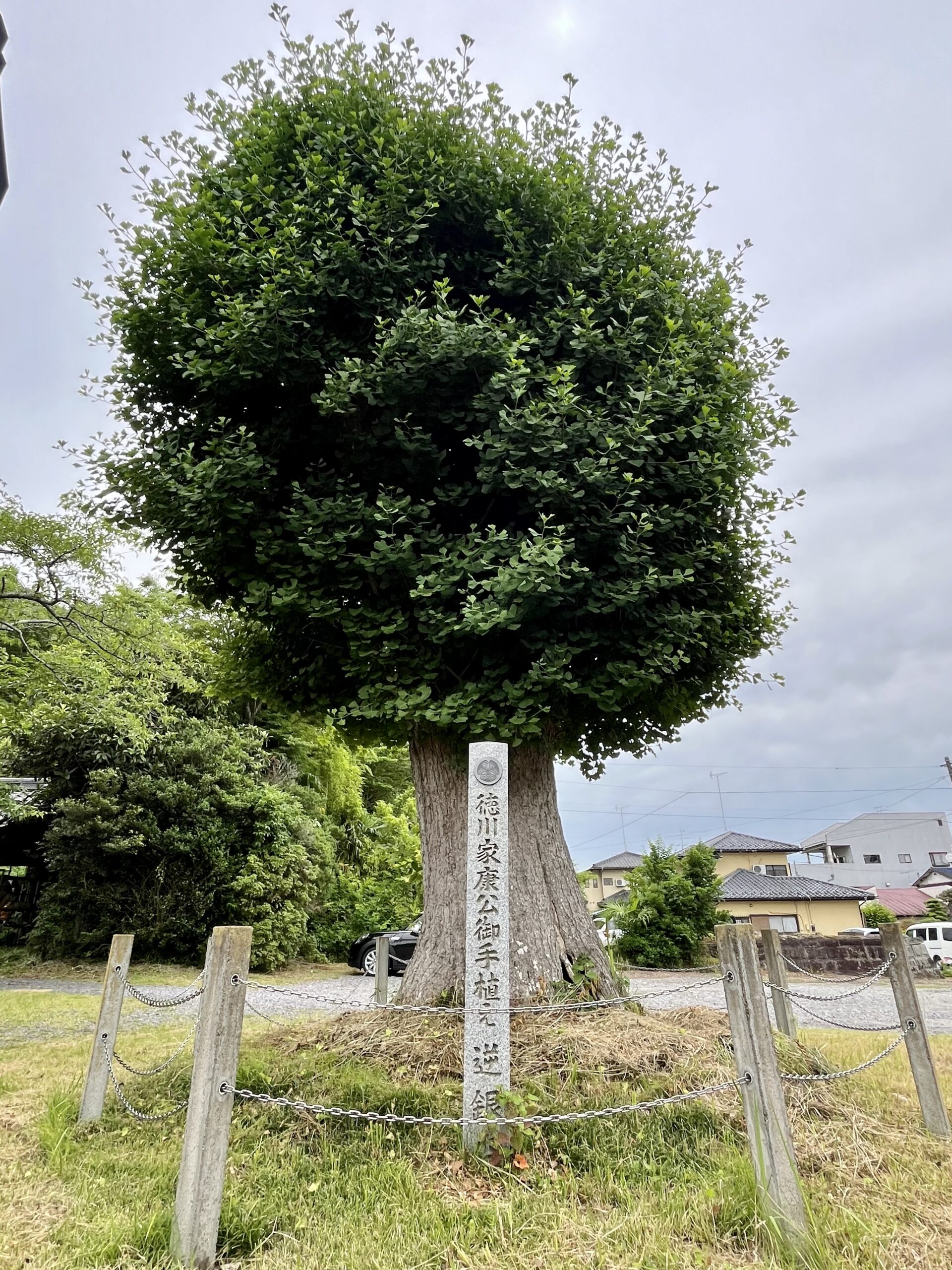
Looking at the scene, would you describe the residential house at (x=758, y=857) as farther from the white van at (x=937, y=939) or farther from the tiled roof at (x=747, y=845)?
the white van at (x=937, y=939)

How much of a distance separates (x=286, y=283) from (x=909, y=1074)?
787cm

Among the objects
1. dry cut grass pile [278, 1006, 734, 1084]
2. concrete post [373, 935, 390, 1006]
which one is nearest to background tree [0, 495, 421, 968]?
concrete post [373, 935, 390, 1006]

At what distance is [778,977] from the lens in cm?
612

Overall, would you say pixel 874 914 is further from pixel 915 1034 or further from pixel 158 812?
pixel 915 1034

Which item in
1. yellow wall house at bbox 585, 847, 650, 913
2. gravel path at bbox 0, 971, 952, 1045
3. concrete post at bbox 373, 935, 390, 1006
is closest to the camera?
concrete post at bbox 373, 935, 390, 1006

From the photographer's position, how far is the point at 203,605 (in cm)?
662

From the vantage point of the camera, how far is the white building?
42688 mm

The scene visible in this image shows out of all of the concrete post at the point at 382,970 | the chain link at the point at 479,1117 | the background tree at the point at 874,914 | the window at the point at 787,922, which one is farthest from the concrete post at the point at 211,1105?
the background tree at the point at 874,914

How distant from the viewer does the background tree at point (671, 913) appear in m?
17.0

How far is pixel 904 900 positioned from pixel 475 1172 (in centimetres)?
3967

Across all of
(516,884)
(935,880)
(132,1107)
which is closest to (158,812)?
(132,1107)

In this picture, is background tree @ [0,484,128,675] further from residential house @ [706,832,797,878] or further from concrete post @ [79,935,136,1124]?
residential house @ [706,832,797,878]

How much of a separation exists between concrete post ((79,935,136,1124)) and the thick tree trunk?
2007mm

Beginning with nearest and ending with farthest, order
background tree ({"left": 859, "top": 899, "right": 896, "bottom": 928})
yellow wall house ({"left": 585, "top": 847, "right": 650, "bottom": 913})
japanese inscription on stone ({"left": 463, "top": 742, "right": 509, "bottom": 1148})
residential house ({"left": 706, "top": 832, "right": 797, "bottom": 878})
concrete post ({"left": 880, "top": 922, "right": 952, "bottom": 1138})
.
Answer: japanese inscription on stone ({"left": 463, "top": 742, "right": 509, "bottom": 1148})
concrete post ({"left": 880, "top": 922, "right": 952, "bottom": 1138})
background tree ({"left": 859, "top": 899, "right": 896, "bottom": 928})
residential house ({"left": 706, "top": 832, "right": 797, "bottom": 878})
yellow wall house ({"left": 585, "top": 847, "right": 650, "bottom": 913})
